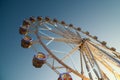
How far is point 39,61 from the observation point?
10828 mm

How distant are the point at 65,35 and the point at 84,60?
8.46 feet

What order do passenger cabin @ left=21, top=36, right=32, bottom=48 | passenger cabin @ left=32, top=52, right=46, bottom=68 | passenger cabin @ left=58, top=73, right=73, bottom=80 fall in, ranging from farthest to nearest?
1. passenger cabin @ left=21, top=36, right=32, bottom=48
2. passenger cabin @ left=32, top=52, right=46, bottom=68
3. passenger cabin @ left=58, top=73, right=73, bottom=80

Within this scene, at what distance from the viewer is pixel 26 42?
13188 mm

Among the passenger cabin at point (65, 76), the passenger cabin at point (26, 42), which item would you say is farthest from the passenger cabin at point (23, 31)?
the passenger cabin at point (65, 76)

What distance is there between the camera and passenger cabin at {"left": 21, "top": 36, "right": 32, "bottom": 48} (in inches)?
510

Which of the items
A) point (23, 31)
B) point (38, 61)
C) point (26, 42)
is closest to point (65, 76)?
point (38, 61)

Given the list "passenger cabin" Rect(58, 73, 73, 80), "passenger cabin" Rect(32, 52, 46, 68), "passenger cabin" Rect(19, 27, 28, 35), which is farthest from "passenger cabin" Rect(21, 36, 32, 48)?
"passenger cabin" Rect(58, 73, 73, 80)

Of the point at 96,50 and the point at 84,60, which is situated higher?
the point at 96,50

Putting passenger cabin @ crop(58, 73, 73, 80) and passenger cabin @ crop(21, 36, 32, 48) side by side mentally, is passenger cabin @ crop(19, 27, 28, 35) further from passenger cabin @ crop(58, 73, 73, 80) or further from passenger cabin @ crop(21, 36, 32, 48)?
passenger cabin @ crop(58, 73, 73, 80)

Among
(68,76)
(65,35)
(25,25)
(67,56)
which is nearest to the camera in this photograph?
(68,76)

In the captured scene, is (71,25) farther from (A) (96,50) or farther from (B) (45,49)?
(B) (45,49)

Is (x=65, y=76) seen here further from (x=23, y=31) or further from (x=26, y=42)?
(x=23, y=31)

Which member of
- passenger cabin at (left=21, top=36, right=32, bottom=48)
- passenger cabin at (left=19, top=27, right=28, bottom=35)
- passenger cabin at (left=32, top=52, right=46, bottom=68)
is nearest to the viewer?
passenger cabin at (left=32, top=52, right=46, bottom=68)

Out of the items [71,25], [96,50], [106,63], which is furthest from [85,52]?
[71,25]
